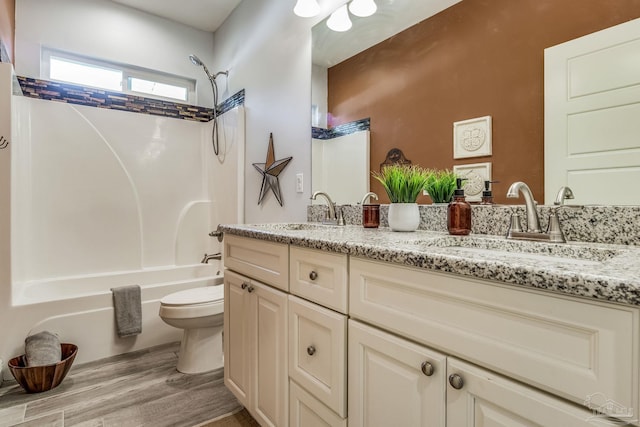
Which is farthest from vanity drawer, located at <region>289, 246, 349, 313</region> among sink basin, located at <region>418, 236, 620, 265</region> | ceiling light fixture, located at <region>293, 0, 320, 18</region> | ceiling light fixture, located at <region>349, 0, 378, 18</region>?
ceiling light fixture, located at <region>293, 0, 320, 18</region>

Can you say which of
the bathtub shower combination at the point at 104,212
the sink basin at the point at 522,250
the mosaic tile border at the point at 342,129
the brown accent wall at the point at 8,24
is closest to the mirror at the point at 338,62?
the mosaic tile border at the point at 342,129

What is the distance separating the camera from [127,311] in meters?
2.28

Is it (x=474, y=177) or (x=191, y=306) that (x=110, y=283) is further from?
(x=474, y=177)

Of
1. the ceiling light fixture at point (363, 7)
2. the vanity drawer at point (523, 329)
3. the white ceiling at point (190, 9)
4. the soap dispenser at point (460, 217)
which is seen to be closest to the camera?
the vanity drawer at point (523, 329)

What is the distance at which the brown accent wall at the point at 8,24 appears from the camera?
2.06 meters

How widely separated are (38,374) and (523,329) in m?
2.35

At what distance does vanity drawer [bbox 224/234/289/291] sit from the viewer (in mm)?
1224

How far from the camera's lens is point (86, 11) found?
2.74 meters

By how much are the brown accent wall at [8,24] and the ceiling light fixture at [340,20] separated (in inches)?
78.5

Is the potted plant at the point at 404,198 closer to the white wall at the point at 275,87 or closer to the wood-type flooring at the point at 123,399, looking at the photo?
the white wall at the point at 275,87

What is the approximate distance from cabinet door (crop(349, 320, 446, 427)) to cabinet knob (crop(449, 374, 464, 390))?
0.02m

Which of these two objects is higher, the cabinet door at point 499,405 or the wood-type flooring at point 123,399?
the cabinet door at point 499,405

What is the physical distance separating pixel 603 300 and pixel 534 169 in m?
0.75

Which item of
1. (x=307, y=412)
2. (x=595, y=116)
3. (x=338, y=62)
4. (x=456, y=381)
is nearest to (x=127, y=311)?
(x=307, y=412)
